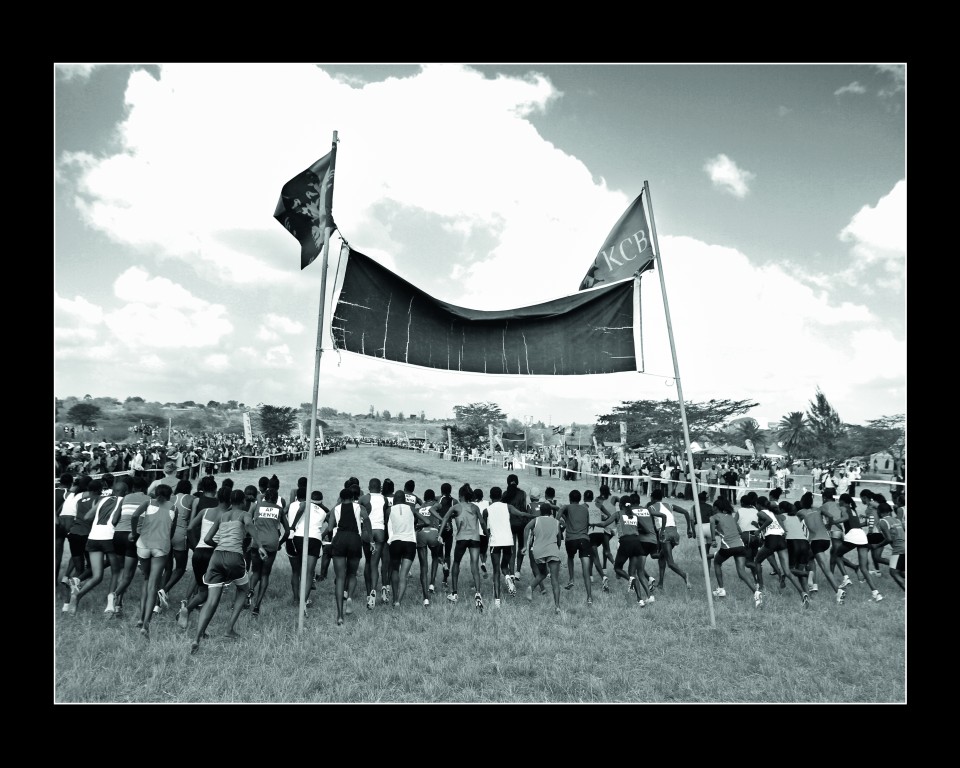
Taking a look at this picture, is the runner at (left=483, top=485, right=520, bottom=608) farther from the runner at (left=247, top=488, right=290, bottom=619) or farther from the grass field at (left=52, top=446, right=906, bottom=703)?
the runner at (left=247, top=488, right=290, bottom=619)

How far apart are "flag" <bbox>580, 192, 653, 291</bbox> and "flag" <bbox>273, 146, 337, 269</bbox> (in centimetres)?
390

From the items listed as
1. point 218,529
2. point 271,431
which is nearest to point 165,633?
point 218,529

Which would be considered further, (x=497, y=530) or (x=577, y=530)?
(x=577, y=530)

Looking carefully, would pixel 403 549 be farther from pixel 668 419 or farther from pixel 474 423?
pixel 474 423

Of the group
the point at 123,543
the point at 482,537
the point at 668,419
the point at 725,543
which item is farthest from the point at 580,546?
the point at 668,419

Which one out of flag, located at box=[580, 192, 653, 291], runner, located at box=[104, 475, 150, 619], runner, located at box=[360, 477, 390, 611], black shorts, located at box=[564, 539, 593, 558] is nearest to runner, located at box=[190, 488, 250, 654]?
runner, located at box=[104, 475, 150, 619]

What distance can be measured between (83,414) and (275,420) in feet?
77.3

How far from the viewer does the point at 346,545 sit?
8281mm

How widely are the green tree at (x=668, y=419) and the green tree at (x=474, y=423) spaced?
32.2 meters

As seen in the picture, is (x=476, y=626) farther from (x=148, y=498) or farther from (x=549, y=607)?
(x=148, y=498)

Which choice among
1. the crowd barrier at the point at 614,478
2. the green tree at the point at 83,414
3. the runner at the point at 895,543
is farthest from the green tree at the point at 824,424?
the green tree at the point at 83,414

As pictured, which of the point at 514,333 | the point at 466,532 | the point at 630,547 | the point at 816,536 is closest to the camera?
the point at 514,333

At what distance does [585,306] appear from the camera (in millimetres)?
8664

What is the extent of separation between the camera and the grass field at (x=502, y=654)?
6.13 m
